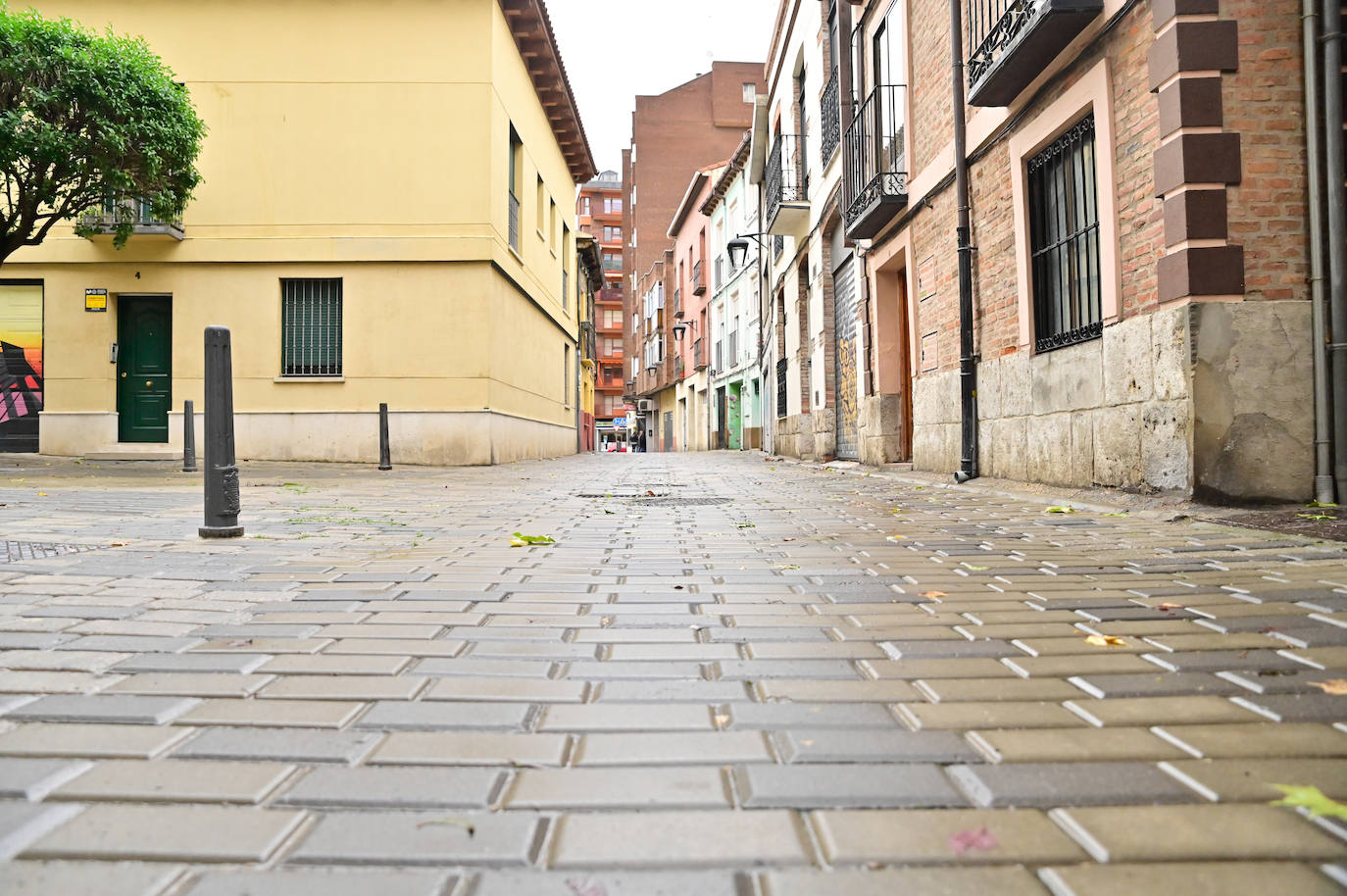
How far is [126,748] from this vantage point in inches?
66.4

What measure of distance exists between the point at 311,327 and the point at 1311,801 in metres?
15.2

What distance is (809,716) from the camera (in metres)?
1.87

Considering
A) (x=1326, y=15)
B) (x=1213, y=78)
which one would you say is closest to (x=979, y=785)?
(x=1213, y=78)

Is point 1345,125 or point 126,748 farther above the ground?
point 1345,125

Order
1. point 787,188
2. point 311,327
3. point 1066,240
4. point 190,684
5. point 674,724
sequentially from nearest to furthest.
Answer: point 674,724
point 190,684
point 1066,240
point 311,327
point 787,188

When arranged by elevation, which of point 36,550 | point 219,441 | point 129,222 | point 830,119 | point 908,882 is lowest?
point 908,882

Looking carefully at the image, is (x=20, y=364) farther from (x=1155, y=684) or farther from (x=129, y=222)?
(x=1155, y=684)

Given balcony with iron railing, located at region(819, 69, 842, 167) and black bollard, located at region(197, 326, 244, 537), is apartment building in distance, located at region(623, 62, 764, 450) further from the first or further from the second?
black bollard, located at region(197, 326, 244, 537)

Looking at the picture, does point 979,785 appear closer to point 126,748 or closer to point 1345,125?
point 126,748

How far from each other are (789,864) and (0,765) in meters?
1.45

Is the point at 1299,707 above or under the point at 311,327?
under

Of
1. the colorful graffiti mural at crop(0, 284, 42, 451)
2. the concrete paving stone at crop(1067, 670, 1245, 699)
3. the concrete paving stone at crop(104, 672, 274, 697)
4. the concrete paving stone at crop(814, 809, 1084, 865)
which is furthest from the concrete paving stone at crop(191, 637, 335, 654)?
the colorful graffiti mural at crop(0, 284, 42, 451)

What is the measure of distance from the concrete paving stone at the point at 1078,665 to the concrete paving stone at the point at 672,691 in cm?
73

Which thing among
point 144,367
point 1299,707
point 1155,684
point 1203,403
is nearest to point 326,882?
point 1155,684
